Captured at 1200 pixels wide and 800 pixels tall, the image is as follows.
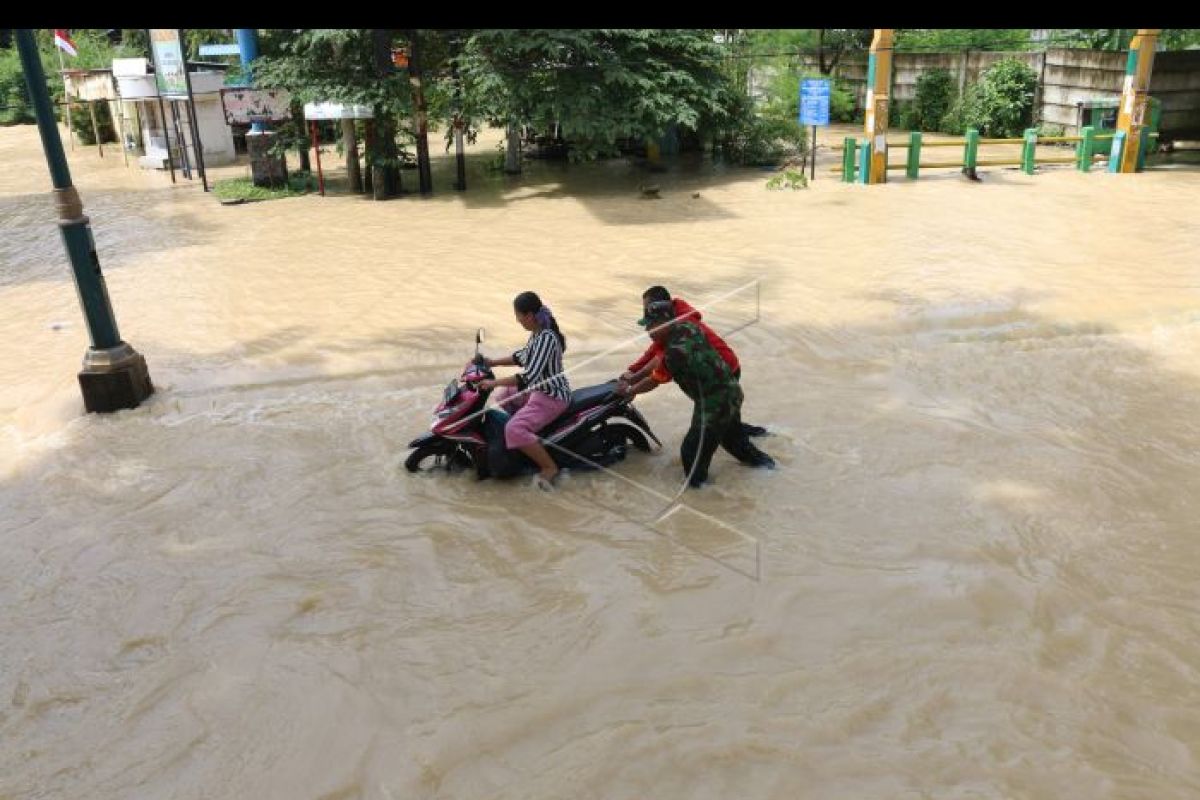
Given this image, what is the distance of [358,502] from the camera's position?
259 inches

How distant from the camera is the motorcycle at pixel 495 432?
659cm

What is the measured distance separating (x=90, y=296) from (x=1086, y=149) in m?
17.3

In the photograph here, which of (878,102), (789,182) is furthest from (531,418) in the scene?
(878,102)

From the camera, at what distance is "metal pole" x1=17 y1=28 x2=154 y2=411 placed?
296 inches

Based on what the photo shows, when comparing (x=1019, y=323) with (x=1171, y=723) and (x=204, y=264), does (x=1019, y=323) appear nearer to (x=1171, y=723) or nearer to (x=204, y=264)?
(x=1171, y=723)

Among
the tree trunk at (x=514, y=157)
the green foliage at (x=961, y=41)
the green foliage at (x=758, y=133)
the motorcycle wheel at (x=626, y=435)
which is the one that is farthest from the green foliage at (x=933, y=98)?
the motorcycle wheel at (x=626, y=435)

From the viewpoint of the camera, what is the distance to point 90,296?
7.89 m

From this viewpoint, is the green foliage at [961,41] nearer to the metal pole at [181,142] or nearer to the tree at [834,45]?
the tree at [834,45]

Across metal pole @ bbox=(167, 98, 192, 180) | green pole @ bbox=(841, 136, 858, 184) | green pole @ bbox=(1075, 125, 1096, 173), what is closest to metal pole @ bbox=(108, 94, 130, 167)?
metal pole @ bbox=(167, 98, 192, 180)

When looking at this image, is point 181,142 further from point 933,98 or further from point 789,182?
point 933,98

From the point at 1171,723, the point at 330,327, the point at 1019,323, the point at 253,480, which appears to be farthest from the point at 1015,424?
the point at 330,327

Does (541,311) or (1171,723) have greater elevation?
(541,311)

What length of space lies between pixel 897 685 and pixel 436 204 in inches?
577

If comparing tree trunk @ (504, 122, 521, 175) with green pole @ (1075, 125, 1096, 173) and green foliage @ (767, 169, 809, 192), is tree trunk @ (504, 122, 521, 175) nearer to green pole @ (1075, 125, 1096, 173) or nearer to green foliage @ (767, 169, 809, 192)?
green foliage @ (767, 169, 809, 192)
